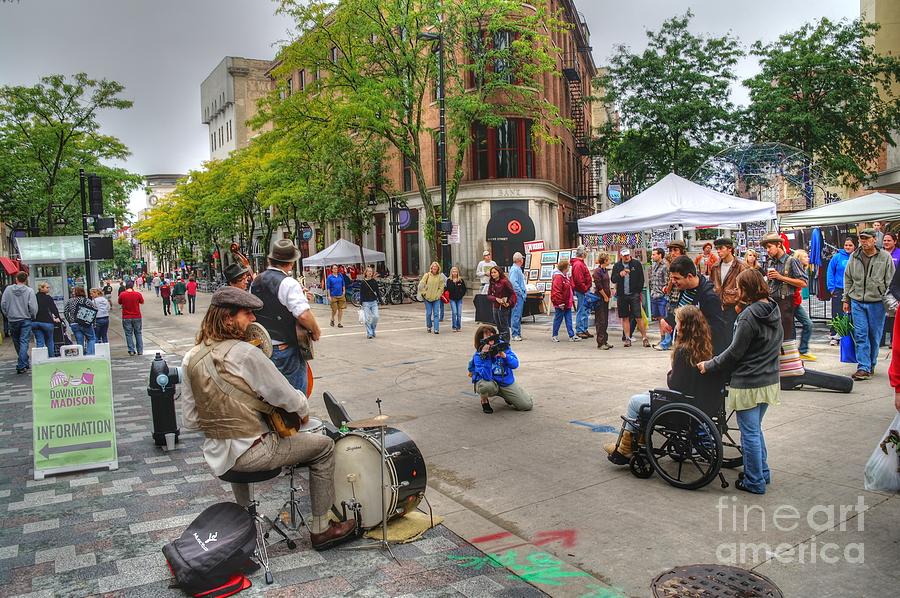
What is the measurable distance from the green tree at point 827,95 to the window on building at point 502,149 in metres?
10.5

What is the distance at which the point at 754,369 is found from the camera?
4.95 metres

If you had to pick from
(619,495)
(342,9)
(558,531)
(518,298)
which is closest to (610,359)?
(518,298)

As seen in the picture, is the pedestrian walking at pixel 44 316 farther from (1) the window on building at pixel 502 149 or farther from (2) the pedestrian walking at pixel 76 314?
(1) the window on building at pixel 502 149

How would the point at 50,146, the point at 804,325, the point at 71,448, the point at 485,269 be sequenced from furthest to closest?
the point at 50,146 → the point at 485,269 → the point at 804,325 → the point at 71,448

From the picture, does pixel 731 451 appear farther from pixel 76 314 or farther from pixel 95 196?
pixel 95 196

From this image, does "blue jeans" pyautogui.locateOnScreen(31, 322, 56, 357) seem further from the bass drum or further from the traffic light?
the bass drum

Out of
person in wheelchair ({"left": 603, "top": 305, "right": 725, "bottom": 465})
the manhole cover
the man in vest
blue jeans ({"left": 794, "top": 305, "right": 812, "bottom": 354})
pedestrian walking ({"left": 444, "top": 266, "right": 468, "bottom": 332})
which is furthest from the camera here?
pedestrian walking ({"left": 444, "top": 266, "right": 468, "bottom": 332})

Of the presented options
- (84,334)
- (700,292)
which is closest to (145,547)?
(700,292)

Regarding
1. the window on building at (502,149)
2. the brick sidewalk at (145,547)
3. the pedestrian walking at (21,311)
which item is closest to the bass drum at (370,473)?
the brick sidewalk at (145,547)

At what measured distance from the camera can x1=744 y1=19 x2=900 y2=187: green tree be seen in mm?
28906

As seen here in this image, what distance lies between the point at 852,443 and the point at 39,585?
6.47m

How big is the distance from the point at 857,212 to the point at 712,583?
38.0ft

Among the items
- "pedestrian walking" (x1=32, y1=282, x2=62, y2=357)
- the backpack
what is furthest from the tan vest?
"pedestrian walking" (x1=32, y1=282, x2=62, y2=357)

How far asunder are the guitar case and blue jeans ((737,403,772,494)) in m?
3.75
